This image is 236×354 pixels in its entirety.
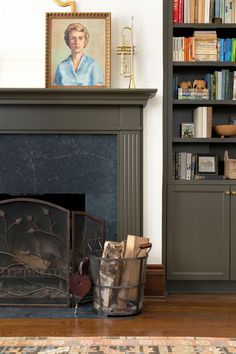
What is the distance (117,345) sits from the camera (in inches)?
107

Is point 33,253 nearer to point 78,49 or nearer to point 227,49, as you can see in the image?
point 78,49

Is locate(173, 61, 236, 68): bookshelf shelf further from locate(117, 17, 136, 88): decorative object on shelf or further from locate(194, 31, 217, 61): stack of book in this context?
locate(117, 17, 136, 88): decorative object on shelf

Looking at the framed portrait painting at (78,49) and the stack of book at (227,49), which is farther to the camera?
the stack of book at (227,49)

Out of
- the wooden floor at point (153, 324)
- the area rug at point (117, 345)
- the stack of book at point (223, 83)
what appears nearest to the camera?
the area rug at point (117, 345)

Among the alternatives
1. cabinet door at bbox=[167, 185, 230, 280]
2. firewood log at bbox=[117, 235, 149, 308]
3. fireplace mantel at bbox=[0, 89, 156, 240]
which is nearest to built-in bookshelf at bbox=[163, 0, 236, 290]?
cabinet door at bbox=[167, 185, 230, 280]

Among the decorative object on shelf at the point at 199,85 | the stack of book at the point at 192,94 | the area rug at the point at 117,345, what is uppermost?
the decorative object on shelf at the point at 199,85

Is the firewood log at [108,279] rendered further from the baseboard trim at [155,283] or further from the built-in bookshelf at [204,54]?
the built-in bookshelf at [204,54]

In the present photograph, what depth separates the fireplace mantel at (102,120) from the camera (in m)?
3.54

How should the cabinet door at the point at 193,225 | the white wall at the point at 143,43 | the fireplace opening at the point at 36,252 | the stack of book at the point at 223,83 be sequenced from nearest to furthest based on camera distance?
the fireplace opening at the point at 36,252, the white wall at the point at 143,43, the cabinet door at the point at 193,225, the stack of book at the point at 223,83

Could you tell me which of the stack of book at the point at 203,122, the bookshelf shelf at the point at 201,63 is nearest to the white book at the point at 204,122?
the stack of book at the point at 203,122

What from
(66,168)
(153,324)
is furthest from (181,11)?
(153,324)

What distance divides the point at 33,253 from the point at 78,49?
1.44 metres

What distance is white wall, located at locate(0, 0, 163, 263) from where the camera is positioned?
12.0 ft

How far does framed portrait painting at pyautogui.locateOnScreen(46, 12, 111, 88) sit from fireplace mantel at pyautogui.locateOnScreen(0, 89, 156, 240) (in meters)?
0.13
